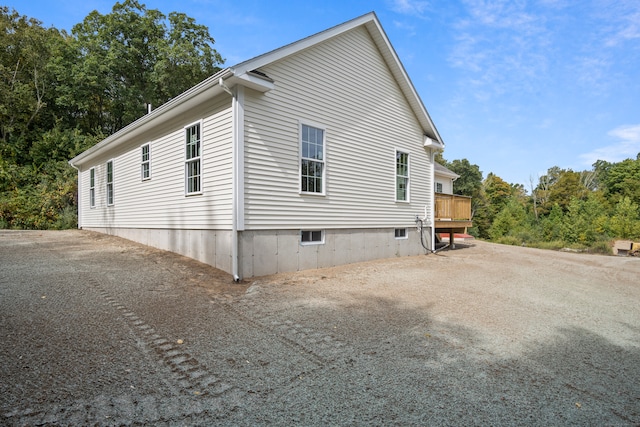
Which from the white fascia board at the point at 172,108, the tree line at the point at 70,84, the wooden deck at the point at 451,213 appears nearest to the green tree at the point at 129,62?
the tree line at the point at 70,84

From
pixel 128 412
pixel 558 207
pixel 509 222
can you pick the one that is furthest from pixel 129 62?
pixel 558 207

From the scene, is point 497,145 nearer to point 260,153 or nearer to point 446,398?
point 260,153

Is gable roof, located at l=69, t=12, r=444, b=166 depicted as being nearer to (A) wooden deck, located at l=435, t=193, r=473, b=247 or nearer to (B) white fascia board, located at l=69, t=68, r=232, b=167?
(B) white fascia board, located at l=69, t=68, r=232, b=167

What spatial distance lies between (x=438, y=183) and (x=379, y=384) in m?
22.2

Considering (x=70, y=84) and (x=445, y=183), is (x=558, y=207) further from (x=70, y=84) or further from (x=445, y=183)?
(x=70, y=84)

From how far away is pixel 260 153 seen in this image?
7.92 meters

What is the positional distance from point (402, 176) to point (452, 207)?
349 cm

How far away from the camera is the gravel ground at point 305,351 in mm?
2799

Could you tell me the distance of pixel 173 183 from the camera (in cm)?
973

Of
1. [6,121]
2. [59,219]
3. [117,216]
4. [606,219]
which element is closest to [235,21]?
[117,216]

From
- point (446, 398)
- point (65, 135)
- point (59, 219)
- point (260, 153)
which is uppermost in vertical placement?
point (65, 135)

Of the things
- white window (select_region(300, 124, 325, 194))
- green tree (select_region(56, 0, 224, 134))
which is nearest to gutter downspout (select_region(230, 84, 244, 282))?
white window (select_region(300, 124, 325, 194))

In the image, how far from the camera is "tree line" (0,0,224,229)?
61.2 feet

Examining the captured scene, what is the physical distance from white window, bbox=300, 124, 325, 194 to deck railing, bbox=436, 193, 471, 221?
21.7 ft
